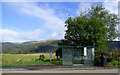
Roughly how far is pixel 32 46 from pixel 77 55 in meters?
7.20

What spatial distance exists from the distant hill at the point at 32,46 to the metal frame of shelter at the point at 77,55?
359 centimetres

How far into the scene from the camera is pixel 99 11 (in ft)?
74.7

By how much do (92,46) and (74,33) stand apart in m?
2.78

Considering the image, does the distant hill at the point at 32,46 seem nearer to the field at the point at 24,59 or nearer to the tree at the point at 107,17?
the field at the point at 24,59

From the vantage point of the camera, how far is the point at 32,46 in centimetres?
2141

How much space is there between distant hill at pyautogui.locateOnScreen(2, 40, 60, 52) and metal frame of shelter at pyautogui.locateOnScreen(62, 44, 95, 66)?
359cm

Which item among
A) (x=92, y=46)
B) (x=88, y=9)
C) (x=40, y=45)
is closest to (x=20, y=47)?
(x=40, y=45)

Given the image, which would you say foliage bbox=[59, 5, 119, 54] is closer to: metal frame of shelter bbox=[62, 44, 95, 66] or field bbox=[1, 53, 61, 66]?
metal frame of shelter bbox=[62, 44, 95, 66]

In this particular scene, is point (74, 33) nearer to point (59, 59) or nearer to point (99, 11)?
point (59, 59)

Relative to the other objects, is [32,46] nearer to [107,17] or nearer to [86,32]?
[86,32]

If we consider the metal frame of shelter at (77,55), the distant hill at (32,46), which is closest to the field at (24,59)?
the distant hill at (32,46)

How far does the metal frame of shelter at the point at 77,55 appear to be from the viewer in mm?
17156

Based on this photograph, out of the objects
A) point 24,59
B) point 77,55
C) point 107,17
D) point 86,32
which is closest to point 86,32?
point 86,32

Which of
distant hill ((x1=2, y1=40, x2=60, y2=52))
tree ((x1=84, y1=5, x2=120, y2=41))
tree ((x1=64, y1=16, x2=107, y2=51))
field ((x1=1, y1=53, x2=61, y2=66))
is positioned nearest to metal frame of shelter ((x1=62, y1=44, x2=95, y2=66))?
tree ((x1=64, y1=16, x2=107, y2=51))
